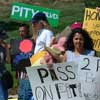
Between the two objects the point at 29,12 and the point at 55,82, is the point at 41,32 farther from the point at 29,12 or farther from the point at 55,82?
the point at 29,12

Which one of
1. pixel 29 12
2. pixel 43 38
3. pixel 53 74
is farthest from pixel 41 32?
pixel 29 12

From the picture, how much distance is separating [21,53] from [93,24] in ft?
4.74

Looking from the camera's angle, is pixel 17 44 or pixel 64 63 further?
pixel 17 44

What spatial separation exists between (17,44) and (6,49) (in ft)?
1.32

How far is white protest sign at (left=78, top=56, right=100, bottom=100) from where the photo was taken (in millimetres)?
8398

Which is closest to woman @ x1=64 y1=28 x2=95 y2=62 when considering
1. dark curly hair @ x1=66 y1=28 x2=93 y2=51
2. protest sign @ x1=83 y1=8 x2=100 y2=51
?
dark curly hair @ x1=66 y1=28 x2=93 y2=51

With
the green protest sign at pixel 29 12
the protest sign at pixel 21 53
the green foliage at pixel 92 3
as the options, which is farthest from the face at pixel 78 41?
the green foliage at pixel 92 3

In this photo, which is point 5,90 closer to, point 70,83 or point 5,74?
point 5,74

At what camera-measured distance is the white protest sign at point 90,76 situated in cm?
840

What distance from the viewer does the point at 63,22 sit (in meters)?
23.3

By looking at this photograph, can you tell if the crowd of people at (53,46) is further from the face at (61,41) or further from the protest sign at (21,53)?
the protest sign at (21,53)

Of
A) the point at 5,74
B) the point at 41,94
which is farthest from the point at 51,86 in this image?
the point at 5,74

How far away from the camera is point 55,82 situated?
27.2 feet

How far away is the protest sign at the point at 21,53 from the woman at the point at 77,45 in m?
1.21
